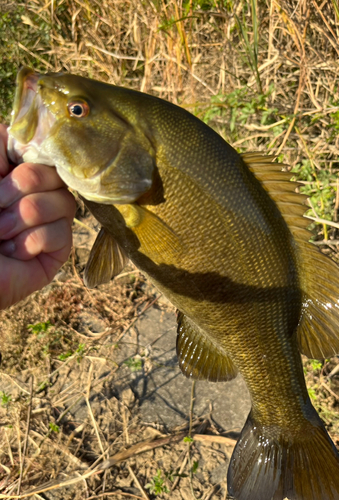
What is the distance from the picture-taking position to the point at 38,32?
426 cm

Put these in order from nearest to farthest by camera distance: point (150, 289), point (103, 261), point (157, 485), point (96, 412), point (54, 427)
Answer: point (103, 261) → point (157, 485) → point (54, 427) → point (96, 412) → point (150, 289)

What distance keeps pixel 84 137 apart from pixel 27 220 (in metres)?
0.34

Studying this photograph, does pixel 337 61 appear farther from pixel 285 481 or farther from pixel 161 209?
pixel 285 481

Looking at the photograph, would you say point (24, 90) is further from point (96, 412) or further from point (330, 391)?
point (330, 391)

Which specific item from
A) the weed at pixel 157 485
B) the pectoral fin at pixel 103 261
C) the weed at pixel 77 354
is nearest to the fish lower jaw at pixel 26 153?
the pectoral fin at pixel 103 261

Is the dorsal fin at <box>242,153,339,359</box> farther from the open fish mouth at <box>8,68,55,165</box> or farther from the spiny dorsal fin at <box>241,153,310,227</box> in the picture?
the open fish mouth at <box>8,68,55,165</box>

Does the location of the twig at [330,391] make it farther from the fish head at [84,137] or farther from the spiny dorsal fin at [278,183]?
the fish head at [84,137]

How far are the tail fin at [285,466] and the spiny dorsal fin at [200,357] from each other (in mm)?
274

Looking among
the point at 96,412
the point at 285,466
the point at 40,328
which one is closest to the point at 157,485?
the point at 96,412

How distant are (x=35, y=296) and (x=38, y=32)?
2.95 meters

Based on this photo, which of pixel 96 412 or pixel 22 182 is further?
pixel 96 412

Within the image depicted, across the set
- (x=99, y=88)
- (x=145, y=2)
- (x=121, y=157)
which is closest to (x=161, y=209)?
(x=121, y=157)

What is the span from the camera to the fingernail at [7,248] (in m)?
1.34

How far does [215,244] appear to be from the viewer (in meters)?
1.36
